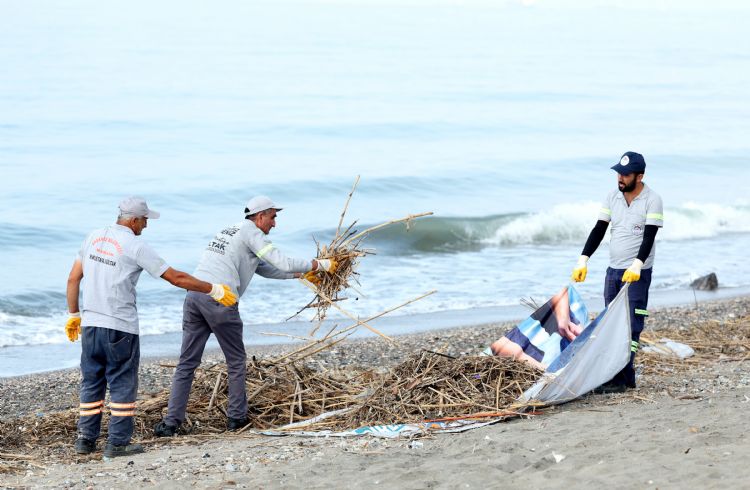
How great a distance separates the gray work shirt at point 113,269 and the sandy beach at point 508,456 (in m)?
0.86

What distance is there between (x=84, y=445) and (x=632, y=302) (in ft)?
12.5

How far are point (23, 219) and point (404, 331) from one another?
35.6 feet

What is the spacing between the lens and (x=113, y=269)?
5961mm

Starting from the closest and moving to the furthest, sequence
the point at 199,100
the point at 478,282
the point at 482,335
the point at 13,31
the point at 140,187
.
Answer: the point at 482,335 → the point at 478,282 → the point at 140,187 → the point at 199,100 → the point at 13,31

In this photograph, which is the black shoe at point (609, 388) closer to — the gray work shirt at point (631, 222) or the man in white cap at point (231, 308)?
the gray work shirt at point (631, 222)

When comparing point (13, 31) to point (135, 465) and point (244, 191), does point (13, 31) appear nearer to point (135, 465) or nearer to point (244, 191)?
point (244, 191)

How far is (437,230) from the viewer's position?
1998 cm

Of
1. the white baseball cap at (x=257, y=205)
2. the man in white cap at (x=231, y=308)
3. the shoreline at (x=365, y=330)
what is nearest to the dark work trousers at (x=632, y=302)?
the man in white cap at (x=231, y=308)

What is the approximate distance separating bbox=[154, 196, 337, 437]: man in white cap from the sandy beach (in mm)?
288

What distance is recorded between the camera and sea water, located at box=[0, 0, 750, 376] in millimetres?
15375

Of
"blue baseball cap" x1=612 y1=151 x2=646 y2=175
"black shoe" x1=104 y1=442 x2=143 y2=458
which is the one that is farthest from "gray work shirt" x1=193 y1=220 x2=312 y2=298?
"blue baseball cap" x1=612 y1=151 x2=646 y2=175

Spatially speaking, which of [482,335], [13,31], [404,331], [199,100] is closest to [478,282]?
[404,331]

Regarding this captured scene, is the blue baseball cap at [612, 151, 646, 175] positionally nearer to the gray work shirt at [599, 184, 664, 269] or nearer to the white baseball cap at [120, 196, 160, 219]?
the gray work shirt at [599, 184, 664, 269]

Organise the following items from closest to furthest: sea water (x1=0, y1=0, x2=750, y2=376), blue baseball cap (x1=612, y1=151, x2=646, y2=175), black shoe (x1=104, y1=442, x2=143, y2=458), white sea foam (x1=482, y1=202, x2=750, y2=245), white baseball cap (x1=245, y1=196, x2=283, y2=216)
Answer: black shoe (x1=104, y1=442, x2=143, y2=458) → white baseball cap (x1=245, y1=196, x2=283, y2=216) → blue baseball cap (x1=612, y1=151, x2=646, y2=175) → sea water (x1=0, y1=0, x2=750, y2=376) → white sea foam (x1=482, y1=202, x2=750, y2=245)
